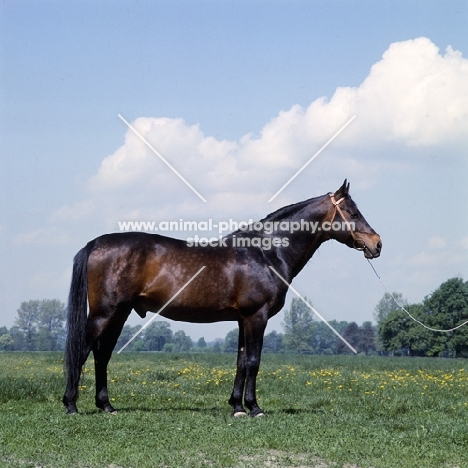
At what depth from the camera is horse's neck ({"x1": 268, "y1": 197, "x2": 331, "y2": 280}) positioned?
9.83 m

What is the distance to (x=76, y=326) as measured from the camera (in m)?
9.37

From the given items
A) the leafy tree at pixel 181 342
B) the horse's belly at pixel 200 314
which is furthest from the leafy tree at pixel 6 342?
the horse's belly at pixel 200 314

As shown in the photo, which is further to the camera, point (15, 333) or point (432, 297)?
point (15, 333)

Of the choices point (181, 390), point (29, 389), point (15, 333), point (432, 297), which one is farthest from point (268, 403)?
point (15, 333)

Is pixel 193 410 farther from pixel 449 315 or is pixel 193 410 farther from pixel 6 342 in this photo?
pixel 6 342

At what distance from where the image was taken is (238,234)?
988 cm

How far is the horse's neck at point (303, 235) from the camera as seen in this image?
983cm

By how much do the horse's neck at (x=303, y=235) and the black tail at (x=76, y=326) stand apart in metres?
2.85

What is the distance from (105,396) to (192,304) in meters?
2.00

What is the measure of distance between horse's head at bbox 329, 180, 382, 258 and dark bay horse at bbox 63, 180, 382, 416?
1 cm

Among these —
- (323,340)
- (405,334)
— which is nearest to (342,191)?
(405,334)

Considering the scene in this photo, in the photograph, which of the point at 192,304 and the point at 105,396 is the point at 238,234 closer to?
the point at 192,304

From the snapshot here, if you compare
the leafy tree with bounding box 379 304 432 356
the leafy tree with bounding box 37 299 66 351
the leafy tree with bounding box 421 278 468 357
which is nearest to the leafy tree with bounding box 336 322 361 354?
the leafy tree with bounding box 379 304 432 356

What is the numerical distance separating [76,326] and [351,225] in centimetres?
424
